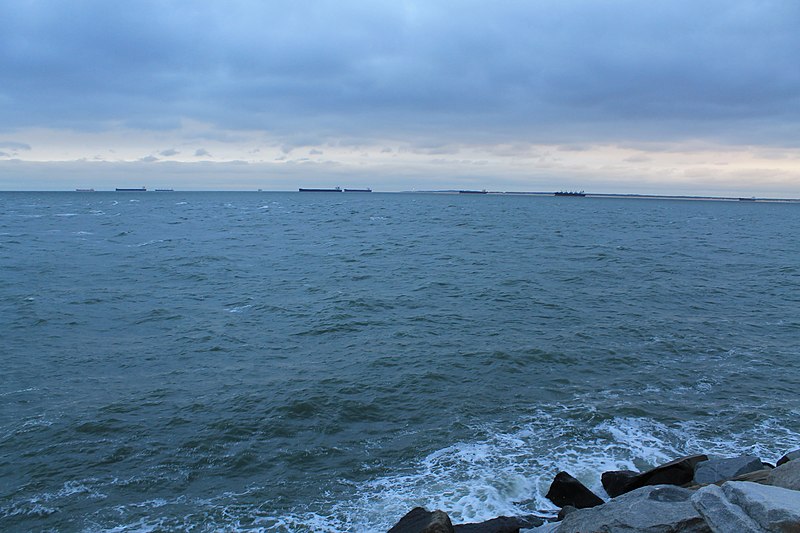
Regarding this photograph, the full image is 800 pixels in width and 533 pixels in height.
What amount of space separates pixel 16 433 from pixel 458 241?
2108 inches

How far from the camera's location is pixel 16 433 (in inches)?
543

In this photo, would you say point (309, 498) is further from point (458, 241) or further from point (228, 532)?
point (458, 241)

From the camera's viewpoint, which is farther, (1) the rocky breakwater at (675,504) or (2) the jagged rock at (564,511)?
(2) the jagged rock at (564,511)

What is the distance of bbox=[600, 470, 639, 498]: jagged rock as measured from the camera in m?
11.2

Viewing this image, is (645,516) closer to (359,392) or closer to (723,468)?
(723,468)

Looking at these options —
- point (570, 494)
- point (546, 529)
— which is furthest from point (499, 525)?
point (570, 494)

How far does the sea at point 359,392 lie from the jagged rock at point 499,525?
2.07ft

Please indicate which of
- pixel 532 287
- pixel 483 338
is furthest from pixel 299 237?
pixel 483 338

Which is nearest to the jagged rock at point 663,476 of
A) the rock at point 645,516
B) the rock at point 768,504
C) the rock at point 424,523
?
the rock at point 645,516

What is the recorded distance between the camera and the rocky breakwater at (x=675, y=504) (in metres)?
7.04

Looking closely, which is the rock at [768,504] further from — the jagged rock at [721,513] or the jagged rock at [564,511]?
the jagged rock at [564,511]

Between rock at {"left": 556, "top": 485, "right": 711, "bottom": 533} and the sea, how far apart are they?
2233 mm

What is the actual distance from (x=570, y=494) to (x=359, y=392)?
24.2 ft

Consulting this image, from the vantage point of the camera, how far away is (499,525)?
9.63m
